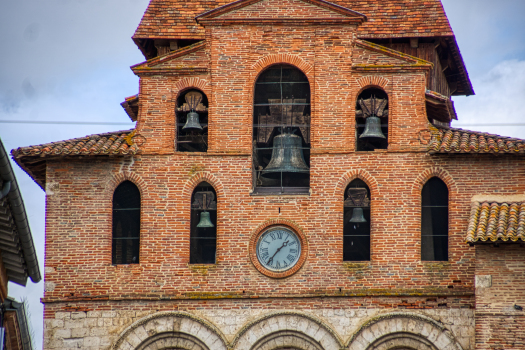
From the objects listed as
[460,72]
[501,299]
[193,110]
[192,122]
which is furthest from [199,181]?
[460,72]

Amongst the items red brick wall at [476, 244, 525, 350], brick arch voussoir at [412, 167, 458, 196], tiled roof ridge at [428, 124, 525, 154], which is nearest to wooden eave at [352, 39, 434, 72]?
tiled roof ridge at [428, 124, 525, 154]

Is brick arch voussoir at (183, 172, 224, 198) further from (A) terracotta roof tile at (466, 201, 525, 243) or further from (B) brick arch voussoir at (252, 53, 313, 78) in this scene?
(A) terracotta roof tile at (466, 201, 525, 243)

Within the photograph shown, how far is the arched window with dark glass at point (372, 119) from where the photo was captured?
95.6 ft

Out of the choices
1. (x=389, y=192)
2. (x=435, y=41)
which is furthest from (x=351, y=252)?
(x=435, y=41)

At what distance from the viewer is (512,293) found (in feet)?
87.3

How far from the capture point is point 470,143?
1124 inches

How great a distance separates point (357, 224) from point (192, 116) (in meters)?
4.81

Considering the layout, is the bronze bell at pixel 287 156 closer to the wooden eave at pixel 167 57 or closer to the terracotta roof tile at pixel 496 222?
the wooden eave at pixel 167 57

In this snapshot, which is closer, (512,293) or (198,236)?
(512,293)

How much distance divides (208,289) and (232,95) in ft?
15.8

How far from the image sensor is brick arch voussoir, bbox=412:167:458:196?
28.6 m

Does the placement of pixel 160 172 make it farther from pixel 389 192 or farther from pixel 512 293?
pixel 512 293

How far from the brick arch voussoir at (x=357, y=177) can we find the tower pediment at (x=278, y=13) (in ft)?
12.3

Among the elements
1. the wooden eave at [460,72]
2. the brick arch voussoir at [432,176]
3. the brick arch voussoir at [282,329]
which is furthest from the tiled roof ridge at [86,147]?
the wooden eave at [460,72]
